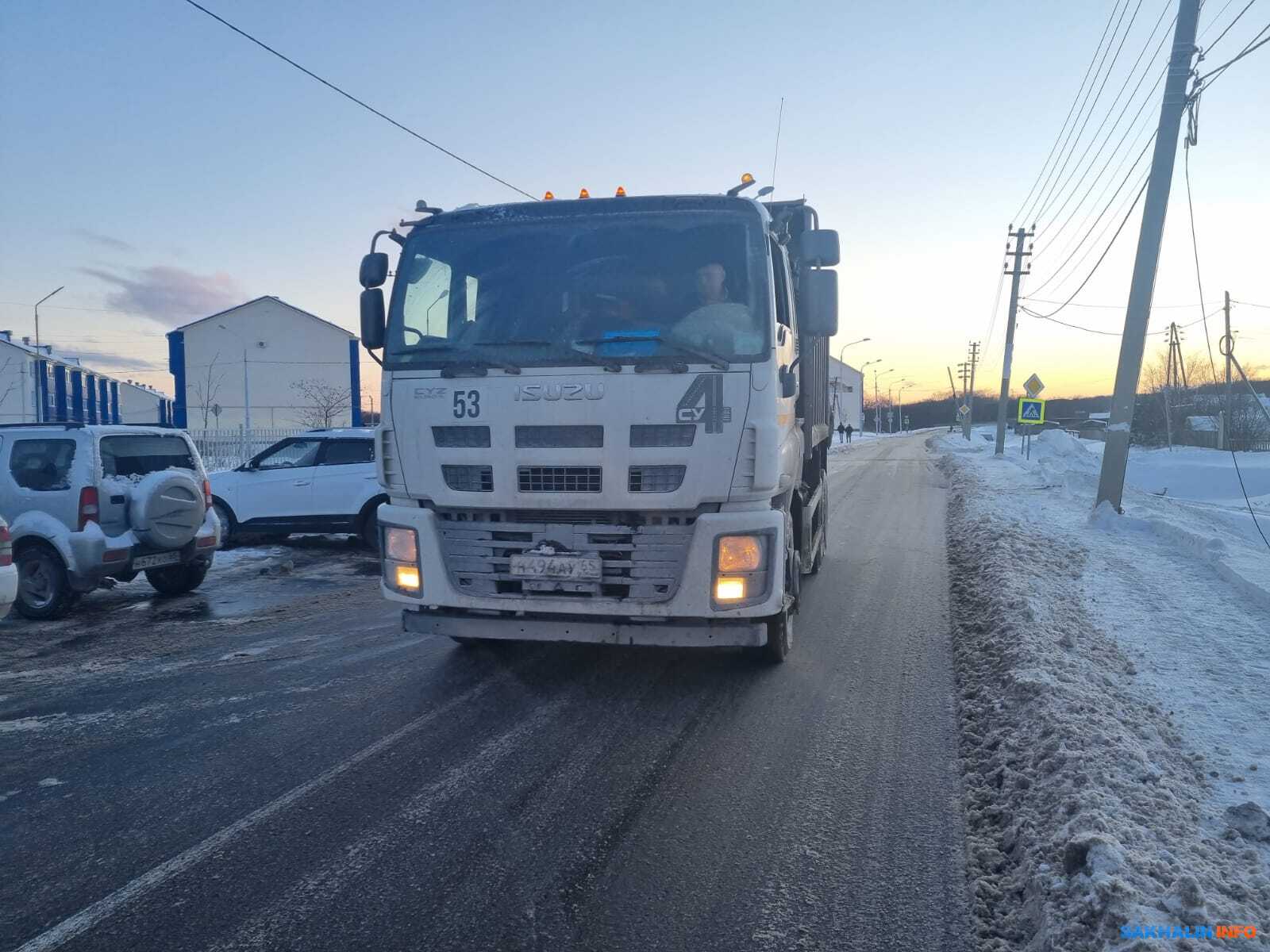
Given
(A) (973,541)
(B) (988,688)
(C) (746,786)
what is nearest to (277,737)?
(C) (746,786)

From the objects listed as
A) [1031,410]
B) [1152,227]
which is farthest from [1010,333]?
[1152,227]

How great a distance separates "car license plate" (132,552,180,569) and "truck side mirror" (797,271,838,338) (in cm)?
675

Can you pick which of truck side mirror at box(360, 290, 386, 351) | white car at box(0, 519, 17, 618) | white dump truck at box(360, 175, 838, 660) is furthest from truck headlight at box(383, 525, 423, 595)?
white car at box(0, 519, 17, 618)

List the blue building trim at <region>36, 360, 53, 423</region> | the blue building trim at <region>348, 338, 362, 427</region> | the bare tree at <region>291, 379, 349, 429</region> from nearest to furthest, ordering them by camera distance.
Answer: the blue building trim at <region>36, 360, 53, 423</region>, the blue building trim at <region>348, 338, 362, 427</region>, the bare tree at <region>291, 379, 349, 429</region>

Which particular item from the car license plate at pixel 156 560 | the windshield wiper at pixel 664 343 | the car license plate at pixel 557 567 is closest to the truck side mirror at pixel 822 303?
the windshield wiper at pixel 664 343

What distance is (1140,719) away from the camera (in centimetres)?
445

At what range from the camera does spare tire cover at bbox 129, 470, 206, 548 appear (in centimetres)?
821

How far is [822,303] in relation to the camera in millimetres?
5625

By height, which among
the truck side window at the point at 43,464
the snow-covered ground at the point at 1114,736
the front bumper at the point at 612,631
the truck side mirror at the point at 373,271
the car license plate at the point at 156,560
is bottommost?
the snow-covered ground at the point at 1114,736

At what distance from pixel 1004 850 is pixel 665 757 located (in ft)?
5.37

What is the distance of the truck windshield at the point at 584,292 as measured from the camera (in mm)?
5004

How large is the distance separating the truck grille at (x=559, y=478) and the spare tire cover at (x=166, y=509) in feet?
16.6

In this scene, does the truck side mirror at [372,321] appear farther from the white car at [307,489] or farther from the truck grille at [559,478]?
the white car at [307,489]

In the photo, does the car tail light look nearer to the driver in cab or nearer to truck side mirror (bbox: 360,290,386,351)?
truck side mirror (bbox: 360,290,386,351)
